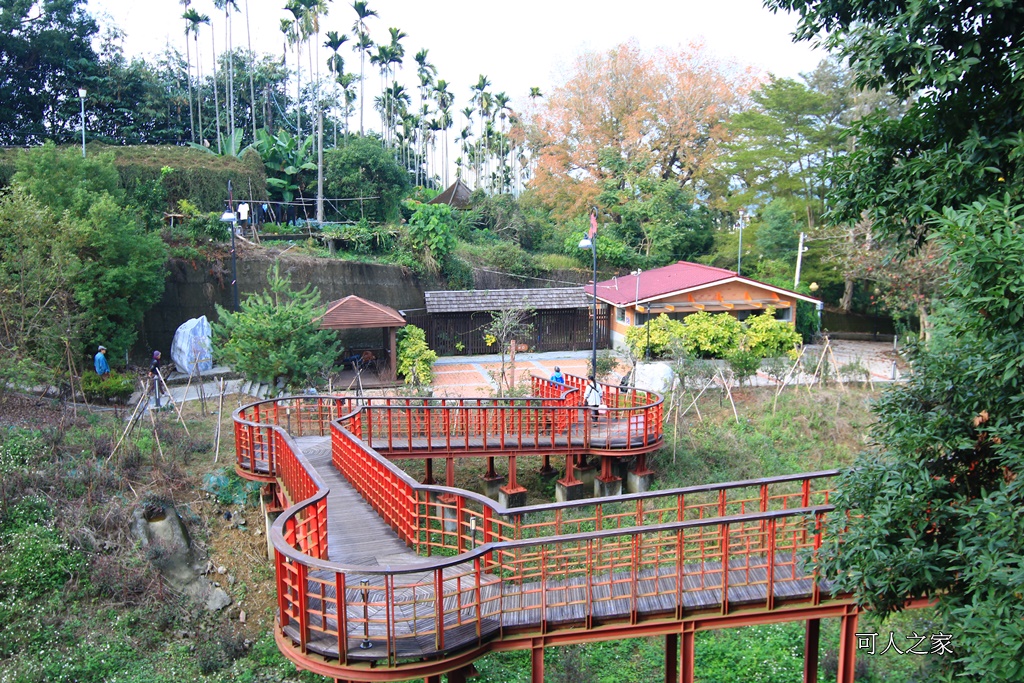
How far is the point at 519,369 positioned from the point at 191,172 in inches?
561

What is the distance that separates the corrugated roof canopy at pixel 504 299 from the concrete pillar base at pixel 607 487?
1121cm

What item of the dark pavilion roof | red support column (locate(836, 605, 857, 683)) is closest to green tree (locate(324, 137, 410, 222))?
the dark pavilion roof

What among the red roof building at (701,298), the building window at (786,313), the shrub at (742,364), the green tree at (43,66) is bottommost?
the shrub at (742,364)

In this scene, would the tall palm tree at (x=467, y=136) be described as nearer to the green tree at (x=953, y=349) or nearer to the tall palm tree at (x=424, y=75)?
the tall palm tree at (x=424, y=75)

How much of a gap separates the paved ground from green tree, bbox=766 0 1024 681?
1428cm

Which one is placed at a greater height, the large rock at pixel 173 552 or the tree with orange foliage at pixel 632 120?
the tree with orange foliage at pixel 632 120

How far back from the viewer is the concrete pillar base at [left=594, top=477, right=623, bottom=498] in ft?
48.7

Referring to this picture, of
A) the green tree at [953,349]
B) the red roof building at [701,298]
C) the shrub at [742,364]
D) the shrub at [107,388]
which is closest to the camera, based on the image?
the green tree at [953,349]

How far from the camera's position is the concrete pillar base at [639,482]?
15039 mm

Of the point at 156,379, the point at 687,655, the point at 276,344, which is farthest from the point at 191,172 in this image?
the point at 687,655

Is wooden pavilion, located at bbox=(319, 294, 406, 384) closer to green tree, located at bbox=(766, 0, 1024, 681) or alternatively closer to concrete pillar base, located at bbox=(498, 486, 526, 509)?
concrete pillar base, located at bbox=(498, 486, 526, 509)

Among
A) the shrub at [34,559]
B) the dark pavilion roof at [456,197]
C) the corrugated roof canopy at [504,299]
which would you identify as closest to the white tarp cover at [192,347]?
the corrugated roof canopy at [504,299]

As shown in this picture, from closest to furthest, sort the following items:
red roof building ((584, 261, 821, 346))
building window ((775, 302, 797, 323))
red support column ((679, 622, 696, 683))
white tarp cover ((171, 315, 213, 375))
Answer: red support column ((679, 622, 696, 683)), white tarp cover ((171, 315, 213, 375)), red roof building ((584, 261, 821, 346)), building window ((775, 302, 797, 323))

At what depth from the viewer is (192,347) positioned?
2264 cm
